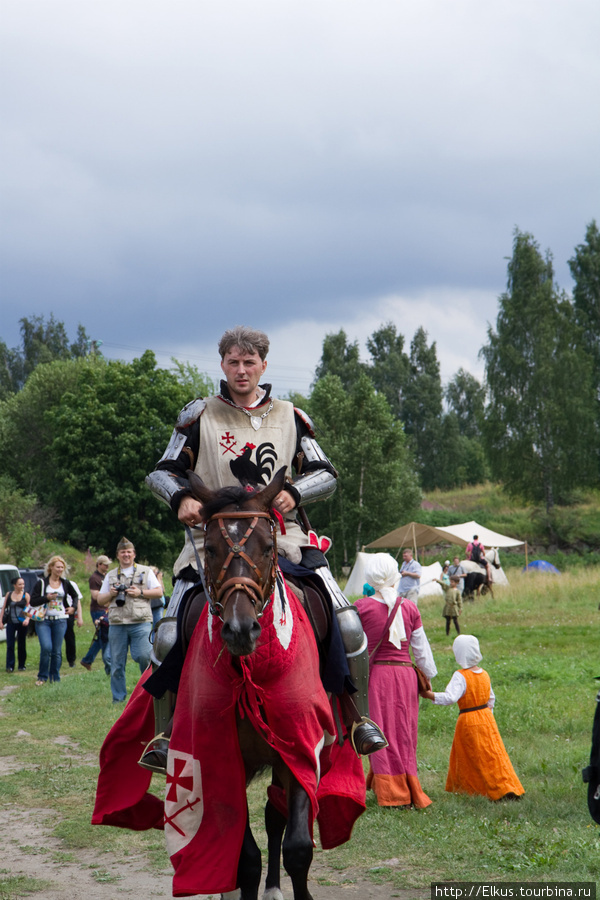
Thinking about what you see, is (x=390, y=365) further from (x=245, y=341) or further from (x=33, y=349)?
(x=245, y=341)

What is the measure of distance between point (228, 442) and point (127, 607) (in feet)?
25.6

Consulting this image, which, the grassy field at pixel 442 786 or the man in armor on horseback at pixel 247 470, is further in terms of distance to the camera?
the grassy field at pixel 442 786

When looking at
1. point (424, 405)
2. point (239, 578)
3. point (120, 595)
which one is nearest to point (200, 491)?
point (239, 578)

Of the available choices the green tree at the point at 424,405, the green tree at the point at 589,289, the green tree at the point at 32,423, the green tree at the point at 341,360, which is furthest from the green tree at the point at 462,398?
the green tree at the point at 32,423

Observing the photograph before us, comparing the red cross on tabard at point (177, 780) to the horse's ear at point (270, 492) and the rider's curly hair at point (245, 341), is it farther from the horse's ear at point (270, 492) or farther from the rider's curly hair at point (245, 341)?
the rider's curly hair at point (245, 341)

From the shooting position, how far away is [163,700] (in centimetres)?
500

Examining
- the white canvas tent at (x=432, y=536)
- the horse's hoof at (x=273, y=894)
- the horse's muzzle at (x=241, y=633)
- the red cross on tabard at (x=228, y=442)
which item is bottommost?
the horse's hoof at (x=273, y=894)

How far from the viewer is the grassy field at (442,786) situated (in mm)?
5949

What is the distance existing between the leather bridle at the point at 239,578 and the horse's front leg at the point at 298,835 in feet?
3.76

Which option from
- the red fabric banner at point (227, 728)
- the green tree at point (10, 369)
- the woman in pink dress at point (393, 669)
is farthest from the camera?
the green tree at point (10, 369)

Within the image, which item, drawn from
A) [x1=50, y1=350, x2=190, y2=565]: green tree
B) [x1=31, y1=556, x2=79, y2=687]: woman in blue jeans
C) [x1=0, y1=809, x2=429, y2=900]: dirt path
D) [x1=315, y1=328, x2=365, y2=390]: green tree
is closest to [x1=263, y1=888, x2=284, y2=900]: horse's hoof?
[x1=0, y1=809, x2=429, y2=900]: dirt path

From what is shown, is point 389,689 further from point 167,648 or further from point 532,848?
point 167,648

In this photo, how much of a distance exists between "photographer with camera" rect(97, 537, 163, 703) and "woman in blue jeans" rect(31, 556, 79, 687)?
9.52ft

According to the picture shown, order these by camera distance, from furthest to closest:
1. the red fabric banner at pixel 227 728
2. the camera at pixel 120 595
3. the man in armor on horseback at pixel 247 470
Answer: the camera at pixel 120 595, the man in armor on horseback at pixel 247 470, the red fabric banner at pixel 227 728
